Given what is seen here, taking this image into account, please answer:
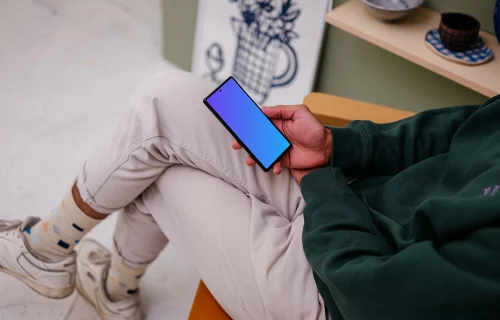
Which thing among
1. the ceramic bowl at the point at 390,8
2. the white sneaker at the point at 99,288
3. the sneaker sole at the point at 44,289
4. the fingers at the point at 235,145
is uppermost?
the ceramic bowl at the point at 390,8

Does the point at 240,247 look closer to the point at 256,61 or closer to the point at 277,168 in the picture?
the point at 277,168

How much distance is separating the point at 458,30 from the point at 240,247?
72cm

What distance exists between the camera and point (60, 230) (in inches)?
41.9

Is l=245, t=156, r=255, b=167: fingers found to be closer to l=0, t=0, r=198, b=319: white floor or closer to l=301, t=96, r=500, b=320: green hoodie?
l=301, t=96, r=500, b=320: green hoodie

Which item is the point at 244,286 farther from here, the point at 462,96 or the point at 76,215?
the point at 462,96

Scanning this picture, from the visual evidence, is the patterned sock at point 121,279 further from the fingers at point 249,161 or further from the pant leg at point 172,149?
the fingers at point 249,161

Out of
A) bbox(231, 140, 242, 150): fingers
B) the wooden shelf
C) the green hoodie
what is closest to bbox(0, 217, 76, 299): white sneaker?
bbox(231, 140, 242, 150): fingers

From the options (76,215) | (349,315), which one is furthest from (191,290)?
(349,315)

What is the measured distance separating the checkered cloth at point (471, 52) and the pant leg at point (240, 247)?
580 mm

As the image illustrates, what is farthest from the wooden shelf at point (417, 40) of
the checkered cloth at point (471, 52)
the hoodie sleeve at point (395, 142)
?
the hoodie sleeve at point (395, 142)

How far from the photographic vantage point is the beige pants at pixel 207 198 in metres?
0.83

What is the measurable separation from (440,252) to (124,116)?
58 cm

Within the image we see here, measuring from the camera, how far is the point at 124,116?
96 centimetres

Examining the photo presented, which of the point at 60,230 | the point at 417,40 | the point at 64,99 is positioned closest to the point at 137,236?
the point at 60,230
